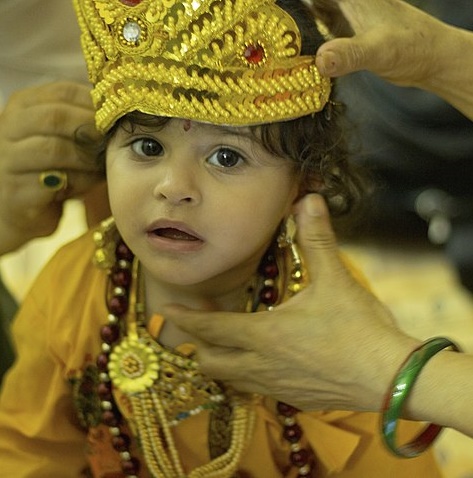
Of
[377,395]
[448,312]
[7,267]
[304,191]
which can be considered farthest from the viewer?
[7,267]

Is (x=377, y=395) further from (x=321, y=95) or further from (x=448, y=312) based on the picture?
(x=448, y=312)

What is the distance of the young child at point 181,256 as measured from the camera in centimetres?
93

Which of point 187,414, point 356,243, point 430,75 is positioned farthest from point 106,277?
point 356,243

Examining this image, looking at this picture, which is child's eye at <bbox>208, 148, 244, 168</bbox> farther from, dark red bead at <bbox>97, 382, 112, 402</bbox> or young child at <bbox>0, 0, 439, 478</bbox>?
dark red bead at <bbox>97, 382, 112, 402</bbox>

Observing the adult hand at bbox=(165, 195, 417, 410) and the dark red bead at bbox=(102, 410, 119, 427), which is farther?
the dark red bead at bbox=(102, 410, 119, 427)

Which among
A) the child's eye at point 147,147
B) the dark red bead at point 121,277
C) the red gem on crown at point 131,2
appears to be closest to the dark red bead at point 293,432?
the dark red bead at point 121,277

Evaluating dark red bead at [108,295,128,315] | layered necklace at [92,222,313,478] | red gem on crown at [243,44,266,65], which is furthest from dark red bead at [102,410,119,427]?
red gem on crown at [243,44,266,65]

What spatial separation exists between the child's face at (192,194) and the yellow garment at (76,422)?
18 cm

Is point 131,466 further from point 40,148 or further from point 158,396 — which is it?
point 40,148

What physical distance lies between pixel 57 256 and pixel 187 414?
263mm

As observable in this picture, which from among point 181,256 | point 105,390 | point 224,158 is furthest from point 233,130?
point 105,390

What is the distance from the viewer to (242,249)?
994 millimetres

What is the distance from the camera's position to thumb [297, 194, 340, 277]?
97 cm

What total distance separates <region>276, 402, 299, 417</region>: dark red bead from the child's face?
0.18 m
